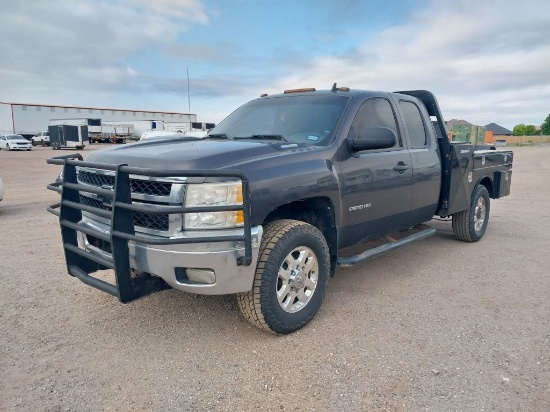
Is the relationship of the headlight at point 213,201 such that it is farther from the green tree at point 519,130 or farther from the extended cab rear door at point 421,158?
the green tree at point 519,130

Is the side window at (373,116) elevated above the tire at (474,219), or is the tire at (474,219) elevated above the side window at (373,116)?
the side window at (373,116)

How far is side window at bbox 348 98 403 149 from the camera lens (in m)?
4.15

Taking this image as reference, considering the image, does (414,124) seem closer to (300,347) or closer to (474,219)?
(474,219)

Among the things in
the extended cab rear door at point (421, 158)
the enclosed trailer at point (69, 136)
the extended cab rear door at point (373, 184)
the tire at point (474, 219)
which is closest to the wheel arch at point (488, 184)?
→ the tire at point (474, 219)

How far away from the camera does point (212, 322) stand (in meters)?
3.66

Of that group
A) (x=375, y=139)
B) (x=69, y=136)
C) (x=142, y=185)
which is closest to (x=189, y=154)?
(x=142, y=185)

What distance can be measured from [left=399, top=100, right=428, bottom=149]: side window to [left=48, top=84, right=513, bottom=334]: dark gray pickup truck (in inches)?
1.0

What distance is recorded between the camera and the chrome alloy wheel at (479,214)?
6.34m

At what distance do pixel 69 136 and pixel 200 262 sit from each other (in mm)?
42850

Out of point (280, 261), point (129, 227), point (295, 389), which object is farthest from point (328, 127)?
point (295, 389)

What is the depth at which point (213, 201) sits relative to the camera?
290 centimetres

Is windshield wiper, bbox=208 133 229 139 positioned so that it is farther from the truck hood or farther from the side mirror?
the side mirror

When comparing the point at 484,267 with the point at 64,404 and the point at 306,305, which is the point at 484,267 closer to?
the point at 306,305

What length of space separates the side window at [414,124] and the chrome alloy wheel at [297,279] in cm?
215
